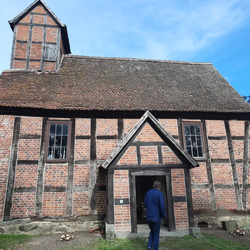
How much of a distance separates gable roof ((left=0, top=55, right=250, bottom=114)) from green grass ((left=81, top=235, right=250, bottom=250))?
502 cm

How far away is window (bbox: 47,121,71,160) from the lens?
8547mm

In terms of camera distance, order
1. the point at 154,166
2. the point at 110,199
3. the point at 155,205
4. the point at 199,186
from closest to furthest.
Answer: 1. the point at 155,205
2. the point at 110,199
3. the point at 154,166
4. the point at 199,186

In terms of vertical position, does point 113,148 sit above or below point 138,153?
above

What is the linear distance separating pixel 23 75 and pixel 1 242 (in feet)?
25.2

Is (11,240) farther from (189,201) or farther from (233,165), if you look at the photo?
(233,165)

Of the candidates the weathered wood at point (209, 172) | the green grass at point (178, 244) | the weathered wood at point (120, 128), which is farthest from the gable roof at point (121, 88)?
the green grass at point (178, 244)

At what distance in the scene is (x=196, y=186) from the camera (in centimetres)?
881

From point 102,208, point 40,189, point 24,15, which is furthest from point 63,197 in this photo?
point 24,15

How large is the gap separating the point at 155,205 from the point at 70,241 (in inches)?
128

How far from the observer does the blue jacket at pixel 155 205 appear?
5160mm

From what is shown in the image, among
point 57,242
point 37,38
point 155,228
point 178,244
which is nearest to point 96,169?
point 57,242

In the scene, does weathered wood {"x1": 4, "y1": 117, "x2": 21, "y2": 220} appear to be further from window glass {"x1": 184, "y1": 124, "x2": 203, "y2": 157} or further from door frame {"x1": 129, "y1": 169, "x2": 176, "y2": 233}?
window glass {"x1": 184, "y1": 124, "x2": 203, "y2": 157}

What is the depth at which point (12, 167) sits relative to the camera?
26.5 feet

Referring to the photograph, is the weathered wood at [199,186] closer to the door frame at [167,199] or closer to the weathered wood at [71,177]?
the door frame at [167,199]
